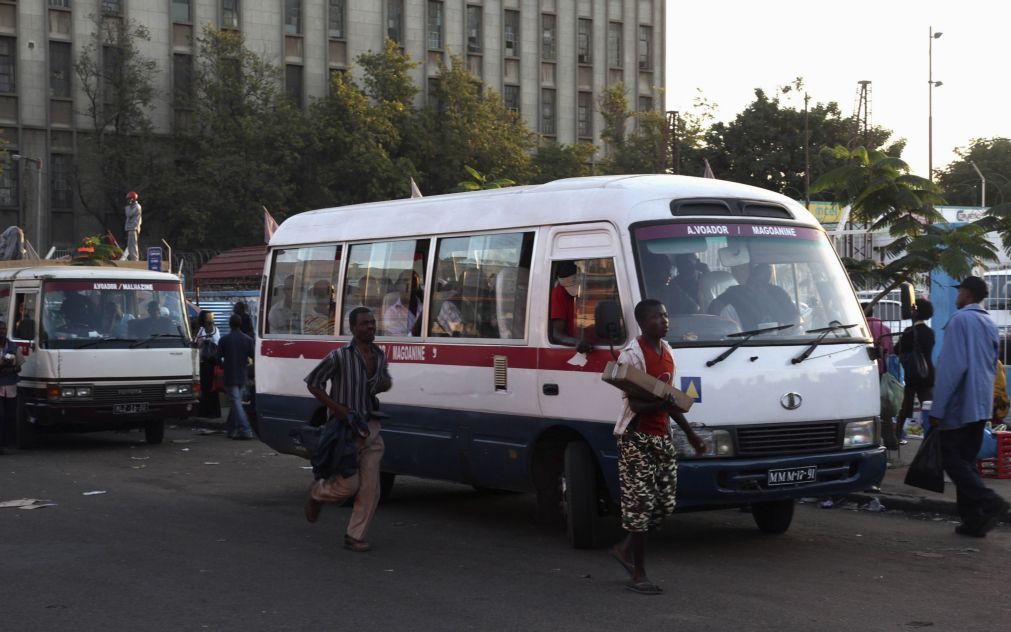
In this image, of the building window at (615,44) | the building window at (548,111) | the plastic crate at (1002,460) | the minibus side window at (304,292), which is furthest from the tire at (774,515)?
the building window at (615,44)

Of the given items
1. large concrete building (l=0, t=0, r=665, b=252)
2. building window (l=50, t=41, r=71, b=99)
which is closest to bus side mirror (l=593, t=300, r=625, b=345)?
large concrete building (l=0, t=0, r=665, b=252)

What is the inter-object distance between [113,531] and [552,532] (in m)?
3.40

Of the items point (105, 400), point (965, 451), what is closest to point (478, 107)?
point (105, 400)

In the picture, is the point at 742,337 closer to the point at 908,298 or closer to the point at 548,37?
the point at 908,298

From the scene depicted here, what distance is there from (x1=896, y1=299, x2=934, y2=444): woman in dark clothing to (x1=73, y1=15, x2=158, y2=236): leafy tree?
129 ft

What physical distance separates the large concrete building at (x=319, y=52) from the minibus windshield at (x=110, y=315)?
926 inches

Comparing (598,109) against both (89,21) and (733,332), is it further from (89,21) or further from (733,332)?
(733,332)

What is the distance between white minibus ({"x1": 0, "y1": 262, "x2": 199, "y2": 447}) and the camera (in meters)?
18.0

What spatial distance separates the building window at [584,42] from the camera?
205 ft

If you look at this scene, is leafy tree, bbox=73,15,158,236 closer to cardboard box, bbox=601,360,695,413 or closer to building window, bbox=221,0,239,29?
building window, bbox=221,0,239,29

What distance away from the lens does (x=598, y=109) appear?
62.9 metres

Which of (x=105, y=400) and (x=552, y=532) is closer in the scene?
(x=552, y=532)

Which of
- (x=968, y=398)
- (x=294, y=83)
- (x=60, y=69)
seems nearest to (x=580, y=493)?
(x=968, y=398)

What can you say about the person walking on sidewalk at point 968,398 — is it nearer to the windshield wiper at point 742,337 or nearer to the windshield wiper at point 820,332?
the windshield wiper at point 820,332
